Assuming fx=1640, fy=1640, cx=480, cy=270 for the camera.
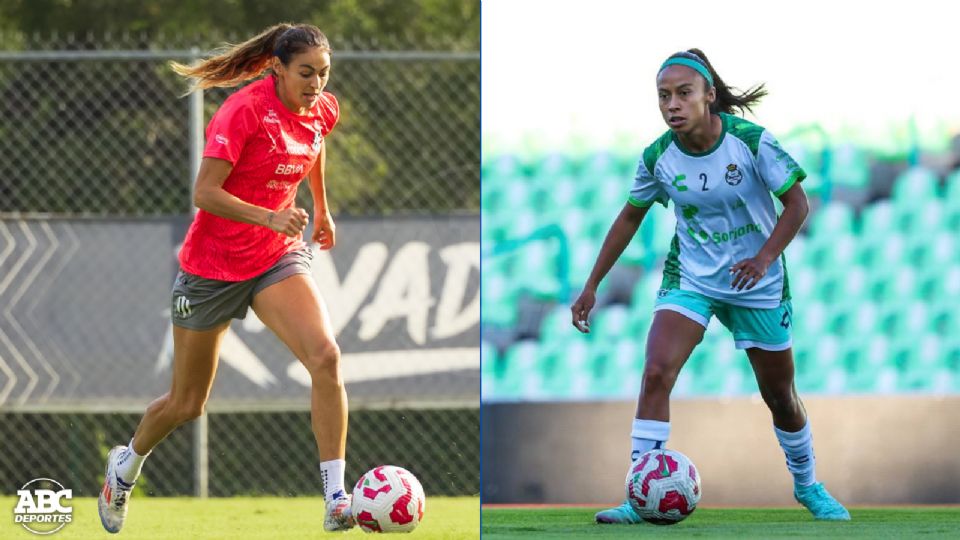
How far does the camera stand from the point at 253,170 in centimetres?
615

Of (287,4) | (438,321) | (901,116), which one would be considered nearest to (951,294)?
(901,116)

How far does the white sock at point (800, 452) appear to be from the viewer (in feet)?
22.0

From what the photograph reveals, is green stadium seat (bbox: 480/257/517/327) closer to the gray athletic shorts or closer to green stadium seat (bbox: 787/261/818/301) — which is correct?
green stadium seat (bbox: 787/261/818/301)

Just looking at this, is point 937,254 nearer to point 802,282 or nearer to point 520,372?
point 802,282

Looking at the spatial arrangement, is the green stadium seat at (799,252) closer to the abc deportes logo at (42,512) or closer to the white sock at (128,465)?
the white sock at (128,465)

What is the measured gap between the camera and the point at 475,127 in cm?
1022

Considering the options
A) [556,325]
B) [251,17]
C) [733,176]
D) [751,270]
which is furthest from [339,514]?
[251,17]

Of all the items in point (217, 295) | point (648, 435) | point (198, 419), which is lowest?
point (198, 419)

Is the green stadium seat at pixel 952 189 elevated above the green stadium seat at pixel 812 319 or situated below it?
above

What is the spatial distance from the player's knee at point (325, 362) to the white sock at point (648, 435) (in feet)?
3.80

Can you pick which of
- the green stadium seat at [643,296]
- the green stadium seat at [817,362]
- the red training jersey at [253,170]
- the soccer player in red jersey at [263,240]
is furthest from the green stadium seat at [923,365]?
the red training jersey at [253,170]

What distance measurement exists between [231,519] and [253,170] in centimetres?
232

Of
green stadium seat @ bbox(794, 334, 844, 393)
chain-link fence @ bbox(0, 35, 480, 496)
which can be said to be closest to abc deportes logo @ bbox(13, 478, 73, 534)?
chain-link fence @ bbox(0, 35, 480, 496)

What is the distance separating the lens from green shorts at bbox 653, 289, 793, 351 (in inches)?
254
